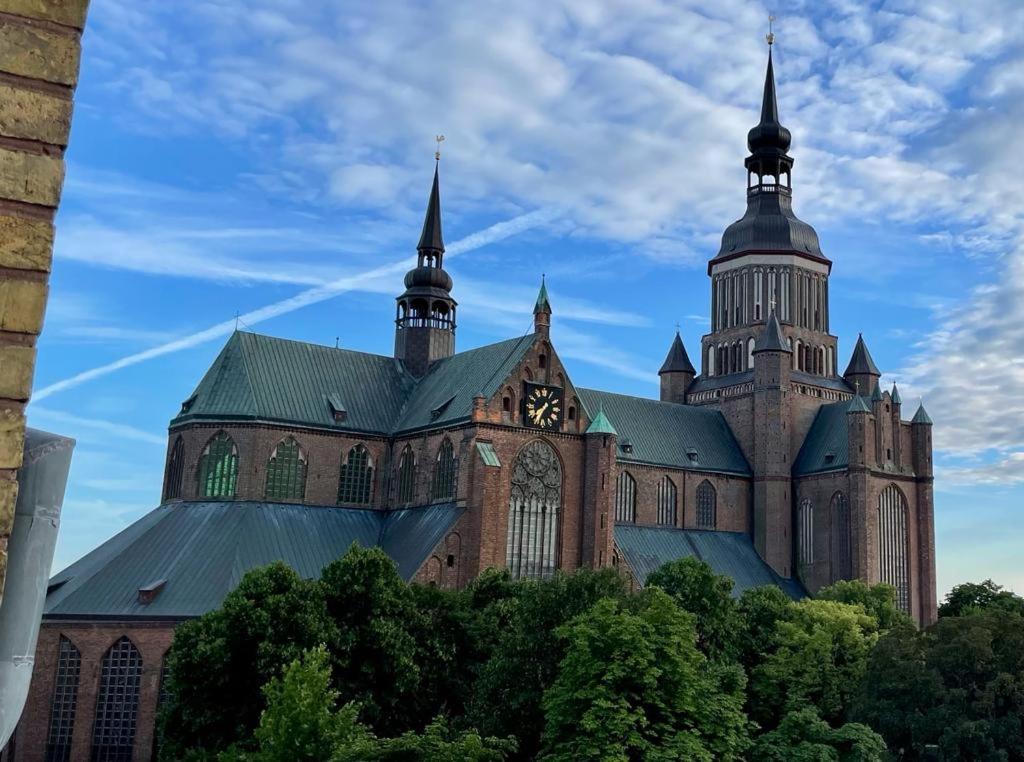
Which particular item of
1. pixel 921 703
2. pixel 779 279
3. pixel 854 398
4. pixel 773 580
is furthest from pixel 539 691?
pixel 779 279

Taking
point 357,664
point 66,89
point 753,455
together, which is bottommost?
point 357,664

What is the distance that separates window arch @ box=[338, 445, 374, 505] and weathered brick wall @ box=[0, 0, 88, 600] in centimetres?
6624

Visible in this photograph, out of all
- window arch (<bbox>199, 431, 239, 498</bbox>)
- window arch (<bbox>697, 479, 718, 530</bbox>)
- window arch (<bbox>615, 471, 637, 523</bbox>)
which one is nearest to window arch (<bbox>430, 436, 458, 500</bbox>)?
window arch (<bbox>199, 431, 239, 498</bbox>)

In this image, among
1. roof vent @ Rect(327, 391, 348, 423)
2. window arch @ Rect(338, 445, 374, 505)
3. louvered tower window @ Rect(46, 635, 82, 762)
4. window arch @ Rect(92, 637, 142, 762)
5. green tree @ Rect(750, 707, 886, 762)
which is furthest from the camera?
roof vent @ Rect(327, 391, 348, 423)

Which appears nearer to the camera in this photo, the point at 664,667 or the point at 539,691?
the point at 664,667

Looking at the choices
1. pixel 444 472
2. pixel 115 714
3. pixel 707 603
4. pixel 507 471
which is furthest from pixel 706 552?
pixel 115 714

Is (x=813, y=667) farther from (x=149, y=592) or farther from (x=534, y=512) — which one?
(x=149, y=592)

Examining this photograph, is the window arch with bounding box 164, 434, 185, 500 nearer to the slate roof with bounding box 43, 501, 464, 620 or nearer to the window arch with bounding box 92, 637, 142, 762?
the slate roof with bounding box 43, 501, 464, 620

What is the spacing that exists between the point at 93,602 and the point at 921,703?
4075 centimetres

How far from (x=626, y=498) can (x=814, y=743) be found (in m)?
40.9

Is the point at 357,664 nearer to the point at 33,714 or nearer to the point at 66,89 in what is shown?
the point at 33,714

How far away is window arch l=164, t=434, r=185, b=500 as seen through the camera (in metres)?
71.2

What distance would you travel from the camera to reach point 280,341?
3019 inches

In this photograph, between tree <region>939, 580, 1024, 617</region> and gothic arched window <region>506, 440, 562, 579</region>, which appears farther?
tree <region>939, 580, 1024, 617</region>
